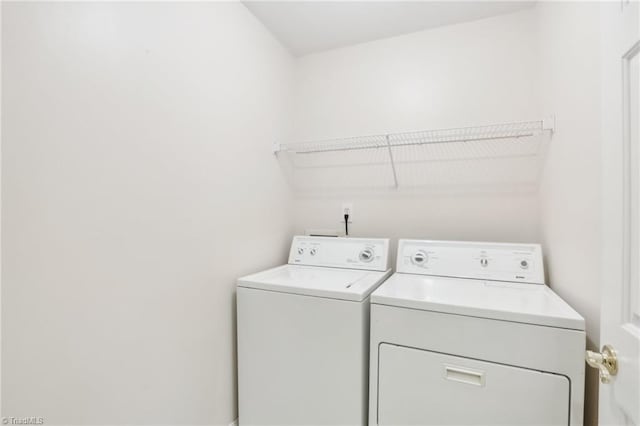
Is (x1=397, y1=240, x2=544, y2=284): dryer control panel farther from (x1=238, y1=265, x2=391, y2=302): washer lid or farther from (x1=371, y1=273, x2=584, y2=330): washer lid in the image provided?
(x1=238, y1=265, x2=391, y2=302): washer lid

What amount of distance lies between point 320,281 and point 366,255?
0.43 m

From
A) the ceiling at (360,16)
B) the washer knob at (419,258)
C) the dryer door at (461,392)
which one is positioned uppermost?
the ceiling at (360,16)

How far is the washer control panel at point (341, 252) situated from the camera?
184 centimetres

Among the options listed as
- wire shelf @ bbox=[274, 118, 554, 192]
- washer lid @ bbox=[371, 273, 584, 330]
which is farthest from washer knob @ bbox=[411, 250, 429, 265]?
wire shelf @ bbox=[274, 118, 554, 192]

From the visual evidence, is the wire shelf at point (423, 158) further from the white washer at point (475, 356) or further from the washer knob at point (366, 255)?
the white washer at point (475, 356)

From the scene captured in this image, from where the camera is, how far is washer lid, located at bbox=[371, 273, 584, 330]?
42.4 inches

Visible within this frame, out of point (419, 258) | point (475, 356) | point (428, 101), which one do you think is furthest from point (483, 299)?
point (428, 101)

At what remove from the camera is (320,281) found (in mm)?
1555

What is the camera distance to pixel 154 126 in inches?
47.1

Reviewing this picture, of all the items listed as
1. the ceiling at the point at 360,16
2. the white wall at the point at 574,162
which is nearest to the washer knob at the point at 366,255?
the white wall at the point at 574,162

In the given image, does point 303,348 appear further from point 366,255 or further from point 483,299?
point 483,299

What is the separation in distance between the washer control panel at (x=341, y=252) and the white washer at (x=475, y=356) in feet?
1.21

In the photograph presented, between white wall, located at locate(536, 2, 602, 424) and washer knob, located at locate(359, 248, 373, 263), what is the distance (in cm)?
93

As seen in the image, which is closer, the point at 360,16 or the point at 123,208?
the point at 123,208
